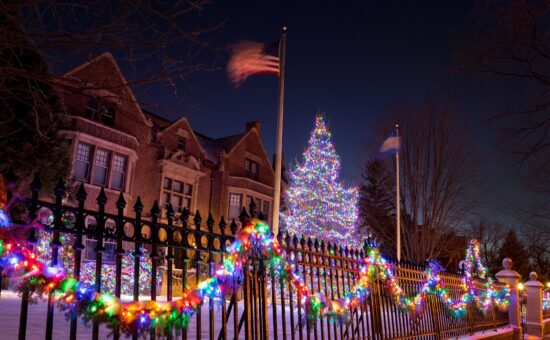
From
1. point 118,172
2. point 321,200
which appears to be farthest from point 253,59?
point 321,200

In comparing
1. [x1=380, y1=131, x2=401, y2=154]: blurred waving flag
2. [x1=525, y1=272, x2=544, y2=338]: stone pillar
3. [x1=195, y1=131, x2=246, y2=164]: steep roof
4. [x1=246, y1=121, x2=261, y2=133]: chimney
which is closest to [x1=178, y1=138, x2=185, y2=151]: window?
[x1=195, y1=131, x2=246, y2=164]: steep roof

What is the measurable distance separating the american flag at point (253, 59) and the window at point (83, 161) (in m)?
12.6

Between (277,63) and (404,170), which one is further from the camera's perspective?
(404,170)

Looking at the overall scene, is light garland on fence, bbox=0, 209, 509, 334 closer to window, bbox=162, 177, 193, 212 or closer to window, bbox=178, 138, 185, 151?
window, bbox=162, 177, 193, 212

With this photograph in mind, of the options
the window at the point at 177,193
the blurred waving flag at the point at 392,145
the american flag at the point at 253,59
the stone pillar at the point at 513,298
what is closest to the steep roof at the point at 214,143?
the window at the point at 177,193

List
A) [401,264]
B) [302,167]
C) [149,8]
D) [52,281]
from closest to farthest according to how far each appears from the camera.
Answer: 1. [52,281]
2. [149,8]
3. [401,264]
4. [302,167]

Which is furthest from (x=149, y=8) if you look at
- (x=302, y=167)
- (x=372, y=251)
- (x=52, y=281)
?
(x=302, y=167)

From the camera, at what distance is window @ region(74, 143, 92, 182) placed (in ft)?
64.6

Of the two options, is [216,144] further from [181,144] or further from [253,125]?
[181,144]

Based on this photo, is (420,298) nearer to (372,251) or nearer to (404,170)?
(372,251)

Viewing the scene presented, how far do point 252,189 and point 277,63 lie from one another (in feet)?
63.5

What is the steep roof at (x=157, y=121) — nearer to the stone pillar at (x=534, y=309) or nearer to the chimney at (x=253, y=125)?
the chimney at (x=253, y=125)

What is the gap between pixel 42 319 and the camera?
8.27m

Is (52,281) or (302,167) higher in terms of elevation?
(302,167)
